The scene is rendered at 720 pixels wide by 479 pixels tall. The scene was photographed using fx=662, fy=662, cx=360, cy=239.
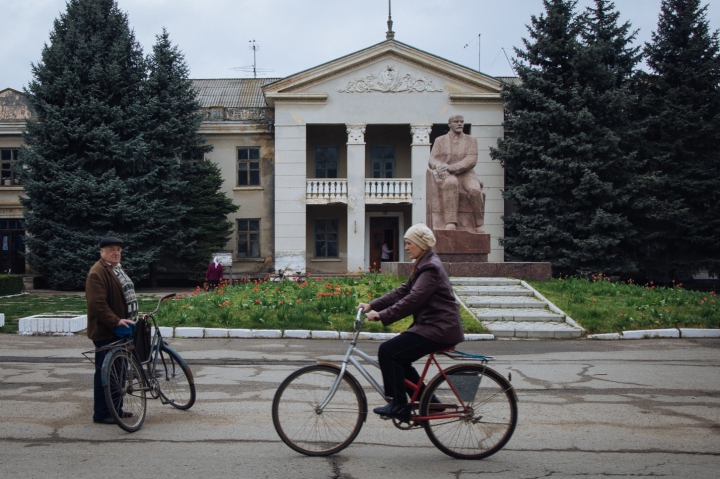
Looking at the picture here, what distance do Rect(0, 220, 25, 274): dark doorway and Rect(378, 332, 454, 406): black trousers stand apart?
3491 centimetres

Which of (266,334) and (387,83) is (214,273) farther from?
(387,83)

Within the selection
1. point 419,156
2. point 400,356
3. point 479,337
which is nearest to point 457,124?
point 479,337

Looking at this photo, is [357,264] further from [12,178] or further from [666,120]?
[12,178]

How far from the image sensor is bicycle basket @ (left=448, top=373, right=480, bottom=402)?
5156mm

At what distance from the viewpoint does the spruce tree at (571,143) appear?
27.9 meters

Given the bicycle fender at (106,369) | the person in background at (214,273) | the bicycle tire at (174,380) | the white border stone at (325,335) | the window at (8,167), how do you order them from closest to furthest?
the bicycle fender at (106,369)
the bicycle tire at (174,380)
the white border stone at (325,335)
the person in background at (214,273)
the window at (8,167)

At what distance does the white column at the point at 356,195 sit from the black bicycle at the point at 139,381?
84.9 ft

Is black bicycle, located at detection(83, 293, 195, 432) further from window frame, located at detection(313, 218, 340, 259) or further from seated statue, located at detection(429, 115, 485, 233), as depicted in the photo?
window frame, located at detection(313, 218, 340, 259)

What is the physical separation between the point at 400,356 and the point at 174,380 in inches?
109

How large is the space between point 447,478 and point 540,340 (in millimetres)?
8669

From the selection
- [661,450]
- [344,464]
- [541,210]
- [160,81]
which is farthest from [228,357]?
[160,81]

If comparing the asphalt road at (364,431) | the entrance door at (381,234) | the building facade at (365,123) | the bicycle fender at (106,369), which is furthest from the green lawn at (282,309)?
the entrance door at (381,234)

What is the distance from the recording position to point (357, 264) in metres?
32.5

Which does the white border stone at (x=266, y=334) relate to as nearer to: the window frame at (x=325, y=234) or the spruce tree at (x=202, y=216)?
the spruce tree at (x=202, y=216)
